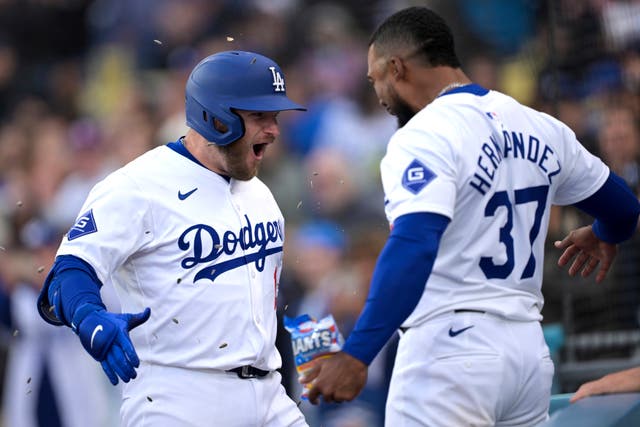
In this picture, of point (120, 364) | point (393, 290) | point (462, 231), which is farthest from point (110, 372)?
point (462, 231)

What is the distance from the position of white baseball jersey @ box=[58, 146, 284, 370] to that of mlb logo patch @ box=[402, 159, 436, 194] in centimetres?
80

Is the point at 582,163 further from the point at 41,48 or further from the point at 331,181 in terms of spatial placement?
the point at 41,48

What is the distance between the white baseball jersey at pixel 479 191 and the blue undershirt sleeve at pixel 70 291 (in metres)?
1.01

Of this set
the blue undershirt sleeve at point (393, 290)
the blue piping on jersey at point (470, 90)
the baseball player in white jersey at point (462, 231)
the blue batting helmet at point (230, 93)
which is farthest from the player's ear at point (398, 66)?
the blue undershirt sleeve at point (393, 290)

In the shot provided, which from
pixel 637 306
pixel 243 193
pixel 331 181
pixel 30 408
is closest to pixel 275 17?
pixel 331 181

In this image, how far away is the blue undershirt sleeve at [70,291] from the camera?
12.7 ft

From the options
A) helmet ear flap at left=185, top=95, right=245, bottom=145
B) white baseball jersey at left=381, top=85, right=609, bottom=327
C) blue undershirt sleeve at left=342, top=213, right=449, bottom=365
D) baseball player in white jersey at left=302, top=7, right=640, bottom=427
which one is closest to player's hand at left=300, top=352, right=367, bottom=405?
blue undershirt sleeve at left=342, top=213, right=449, bottom=365

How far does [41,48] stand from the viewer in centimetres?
1223

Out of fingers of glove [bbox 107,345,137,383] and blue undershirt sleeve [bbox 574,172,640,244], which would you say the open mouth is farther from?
blue undershirt sleeve [bbox 574,172,640,244]

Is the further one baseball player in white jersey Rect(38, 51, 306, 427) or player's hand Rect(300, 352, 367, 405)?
baseball player in white jersey Rect(38, 51, 306, 427)

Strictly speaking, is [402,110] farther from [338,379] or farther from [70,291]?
[70,291]

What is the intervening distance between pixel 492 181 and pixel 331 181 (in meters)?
5.64

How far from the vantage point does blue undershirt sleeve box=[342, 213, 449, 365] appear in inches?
142

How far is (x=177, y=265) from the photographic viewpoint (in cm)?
421
